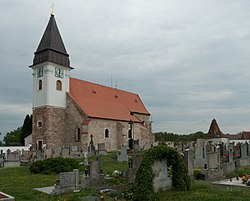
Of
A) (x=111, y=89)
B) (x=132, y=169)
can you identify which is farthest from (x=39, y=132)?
(x=132, y=169)

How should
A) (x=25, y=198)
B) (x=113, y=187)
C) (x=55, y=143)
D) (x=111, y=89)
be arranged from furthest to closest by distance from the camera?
1. (x=111, y=89)
2. (x=55, y=143)
3. (x=113, y=187)
4. (x=25, y=198)

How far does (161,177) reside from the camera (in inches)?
349

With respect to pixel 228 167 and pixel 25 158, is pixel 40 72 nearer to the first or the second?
pixel 25 158

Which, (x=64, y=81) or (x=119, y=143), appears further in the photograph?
(x=119, y=143)

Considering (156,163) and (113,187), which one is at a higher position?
(156,163)

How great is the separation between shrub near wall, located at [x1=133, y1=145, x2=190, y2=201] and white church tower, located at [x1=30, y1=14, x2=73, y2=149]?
2276 centimetres

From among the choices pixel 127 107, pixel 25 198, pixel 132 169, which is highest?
pixel 127 107

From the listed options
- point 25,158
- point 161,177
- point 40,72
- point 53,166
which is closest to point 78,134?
point 40,72

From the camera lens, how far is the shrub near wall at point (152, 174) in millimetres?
7882

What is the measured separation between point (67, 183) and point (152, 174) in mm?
3030

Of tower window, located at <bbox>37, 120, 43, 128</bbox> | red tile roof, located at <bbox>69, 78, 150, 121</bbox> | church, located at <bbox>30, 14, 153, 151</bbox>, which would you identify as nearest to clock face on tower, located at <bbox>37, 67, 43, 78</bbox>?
church, located at <bbox>30, 14, 153, 151</bbox>

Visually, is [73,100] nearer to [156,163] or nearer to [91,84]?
[91,84]

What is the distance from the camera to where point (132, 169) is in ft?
33.1

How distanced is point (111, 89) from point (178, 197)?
33.4 m
